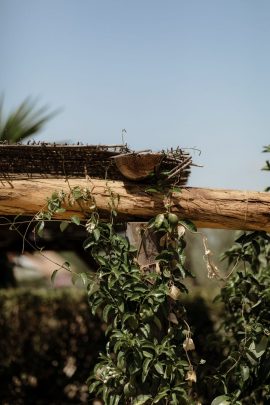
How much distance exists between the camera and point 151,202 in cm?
332

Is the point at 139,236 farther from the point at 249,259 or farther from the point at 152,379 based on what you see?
the point at 249,259

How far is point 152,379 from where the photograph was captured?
124 inches

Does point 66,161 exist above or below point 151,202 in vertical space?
above

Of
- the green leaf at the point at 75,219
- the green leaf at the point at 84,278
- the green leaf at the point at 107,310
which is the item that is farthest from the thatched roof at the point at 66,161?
the green leaf at the point at 107,310

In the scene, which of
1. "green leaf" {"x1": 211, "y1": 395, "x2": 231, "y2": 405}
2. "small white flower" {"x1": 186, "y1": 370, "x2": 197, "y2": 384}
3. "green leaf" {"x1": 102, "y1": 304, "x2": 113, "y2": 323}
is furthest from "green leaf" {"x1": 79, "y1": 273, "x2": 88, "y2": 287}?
"green leaf" {"x1": 211, "y1": 395, "x2": 231, "y2": 405}

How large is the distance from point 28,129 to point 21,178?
1.07 metres

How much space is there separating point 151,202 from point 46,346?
389 centimetres

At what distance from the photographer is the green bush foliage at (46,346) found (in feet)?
21.1

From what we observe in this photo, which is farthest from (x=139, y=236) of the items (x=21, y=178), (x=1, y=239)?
(x=1, y=239)

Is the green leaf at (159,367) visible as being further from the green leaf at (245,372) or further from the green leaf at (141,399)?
the green leaf at (245,372)

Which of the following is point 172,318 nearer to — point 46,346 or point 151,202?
point 151,202

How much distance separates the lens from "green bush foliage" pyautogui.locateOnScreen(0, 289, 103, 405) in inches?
253

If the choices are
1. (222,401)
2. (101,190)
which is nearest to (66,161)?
(101,190)

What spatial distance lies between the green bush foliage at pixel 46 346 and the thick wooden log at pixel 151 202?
137 inches
